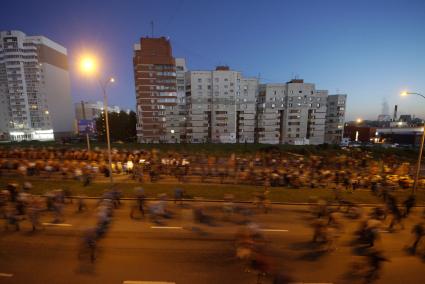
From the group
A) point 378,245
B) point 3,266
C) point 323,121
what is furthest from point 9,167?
point 323,121

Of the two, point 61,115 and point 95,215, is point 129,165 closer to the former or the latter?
point 95,215

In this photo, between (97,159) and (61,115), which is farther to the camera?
(61,115)

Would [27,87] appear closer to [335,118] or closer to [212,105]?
[212,105]

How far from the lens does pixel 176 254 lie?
8.49m

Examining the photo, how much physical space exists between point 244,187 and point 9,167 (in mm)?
22219

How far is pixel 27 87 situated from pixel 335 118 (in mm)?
109335

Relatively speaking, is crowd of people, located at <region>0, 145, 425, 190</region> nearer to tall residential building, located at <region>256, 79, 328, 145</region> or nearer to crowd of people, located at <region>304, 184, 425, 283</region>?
crowd of people, located at <region>304, 184, 425, 283</region>

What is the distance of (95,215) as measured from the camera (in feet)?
39.1

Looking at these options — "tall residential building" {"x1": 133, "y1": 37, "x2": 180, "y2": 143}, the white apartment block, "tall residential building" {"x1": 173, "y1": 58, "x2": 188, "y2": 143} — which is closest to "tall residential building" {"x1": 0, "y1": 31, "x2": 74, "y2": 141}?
"tall residential building" {"x1": 133, "y1": 37, "x2": 180, "y2": 143}

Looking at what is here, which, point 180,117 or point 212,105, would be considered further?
point 180,117

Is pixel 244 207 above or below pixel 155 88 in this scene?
below

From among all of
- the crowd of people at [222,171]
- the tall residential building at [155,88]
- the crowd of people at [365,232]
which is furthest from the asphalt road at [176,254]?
the tall residential building at [155,88]

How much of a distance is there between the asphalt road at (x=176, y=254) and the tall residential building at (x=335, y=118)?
2616 inches

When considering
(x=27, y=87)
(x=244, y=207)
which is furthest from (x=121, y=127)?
(x=244, y=207)
